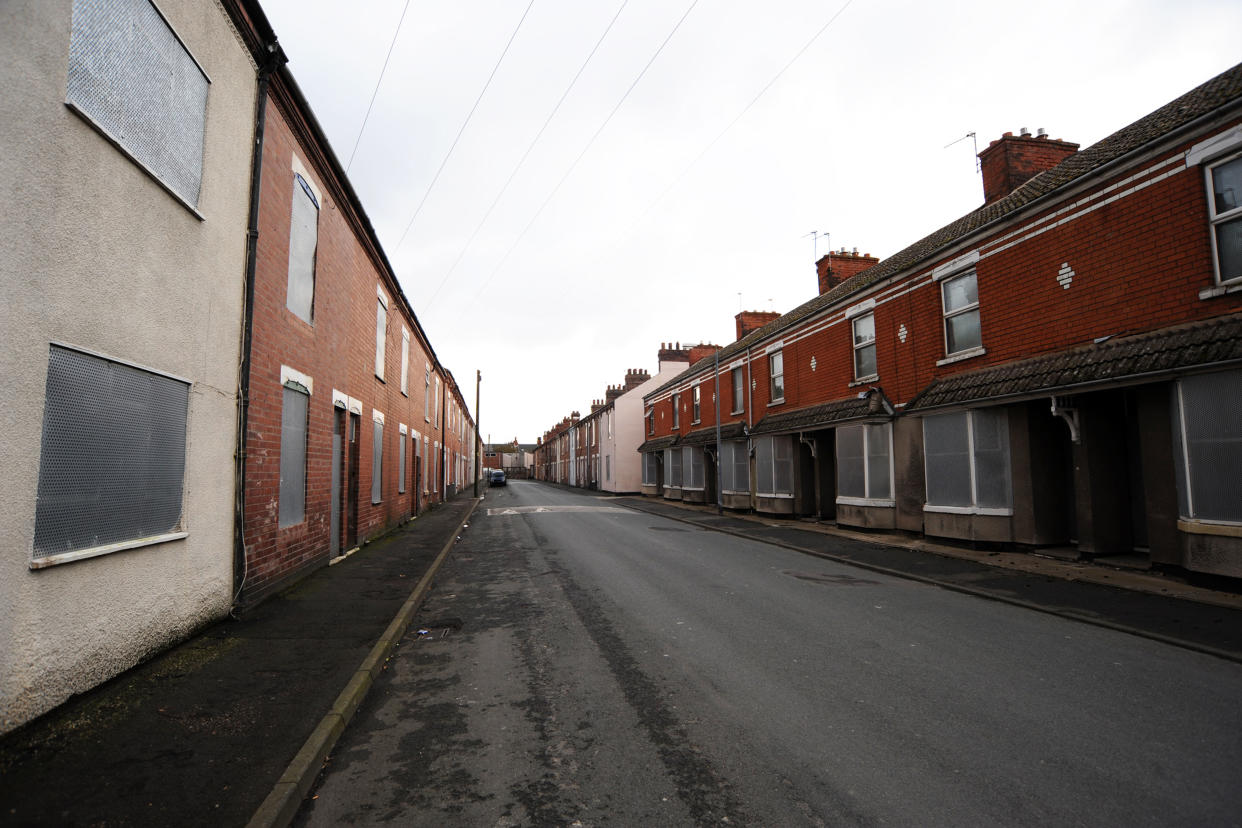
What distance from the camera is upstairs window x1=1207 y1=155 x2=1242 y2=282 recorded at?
26.3 ft

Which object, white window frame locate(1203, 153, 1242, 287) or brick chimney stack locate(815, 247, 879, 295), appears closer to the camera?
white window frame locate(1203, 153, 1242, 287)

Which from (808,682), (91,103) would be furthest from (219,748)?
(91,103)

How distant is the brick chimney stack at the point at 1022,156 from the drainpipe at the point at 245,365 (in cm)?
1543

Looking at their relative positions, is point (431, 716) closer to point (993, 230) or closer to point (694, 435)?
point (993, 230)

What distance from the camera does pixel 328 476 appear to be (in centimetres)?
1038

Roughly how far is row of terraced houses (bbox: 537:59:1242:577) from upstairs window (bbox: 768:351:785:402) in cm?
137

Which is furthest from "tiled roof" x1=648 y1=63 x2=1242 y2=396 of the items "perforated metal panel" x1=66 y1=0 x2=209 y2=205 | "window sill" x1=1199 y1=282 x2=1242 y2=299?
"perforated metal panel" x1=66 y1=0 x2=209 y2=205

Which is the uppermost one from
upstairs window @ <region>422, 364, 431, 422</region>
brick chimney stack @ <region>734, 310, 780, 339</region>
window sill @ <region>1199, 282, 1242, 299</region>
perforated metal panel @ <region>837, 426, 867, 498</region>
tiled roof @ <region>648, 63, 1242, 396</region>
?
brick chimney stack @ <region>734, 310, 780, 339</region>

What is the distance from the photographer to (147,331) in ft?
16.8

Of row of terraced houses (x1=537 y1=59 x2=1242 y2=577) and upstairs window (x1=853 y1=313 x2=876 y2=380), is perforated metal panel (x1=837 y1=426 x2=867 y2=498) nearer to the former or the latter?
row of terraced houses (x1=537 y1=59 x2=1242 y2=577)

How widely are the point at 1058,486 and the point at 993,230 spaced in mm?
5063

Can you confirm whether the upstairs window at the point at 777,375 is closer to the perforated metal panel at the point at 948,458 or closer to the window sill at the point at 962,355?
the window sill at the point at 962,355

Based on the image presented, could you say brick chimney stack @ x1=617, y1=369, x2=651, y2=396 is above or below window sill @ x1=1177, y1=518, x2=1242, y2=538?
above

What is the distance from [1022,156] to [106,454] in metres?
18.1
